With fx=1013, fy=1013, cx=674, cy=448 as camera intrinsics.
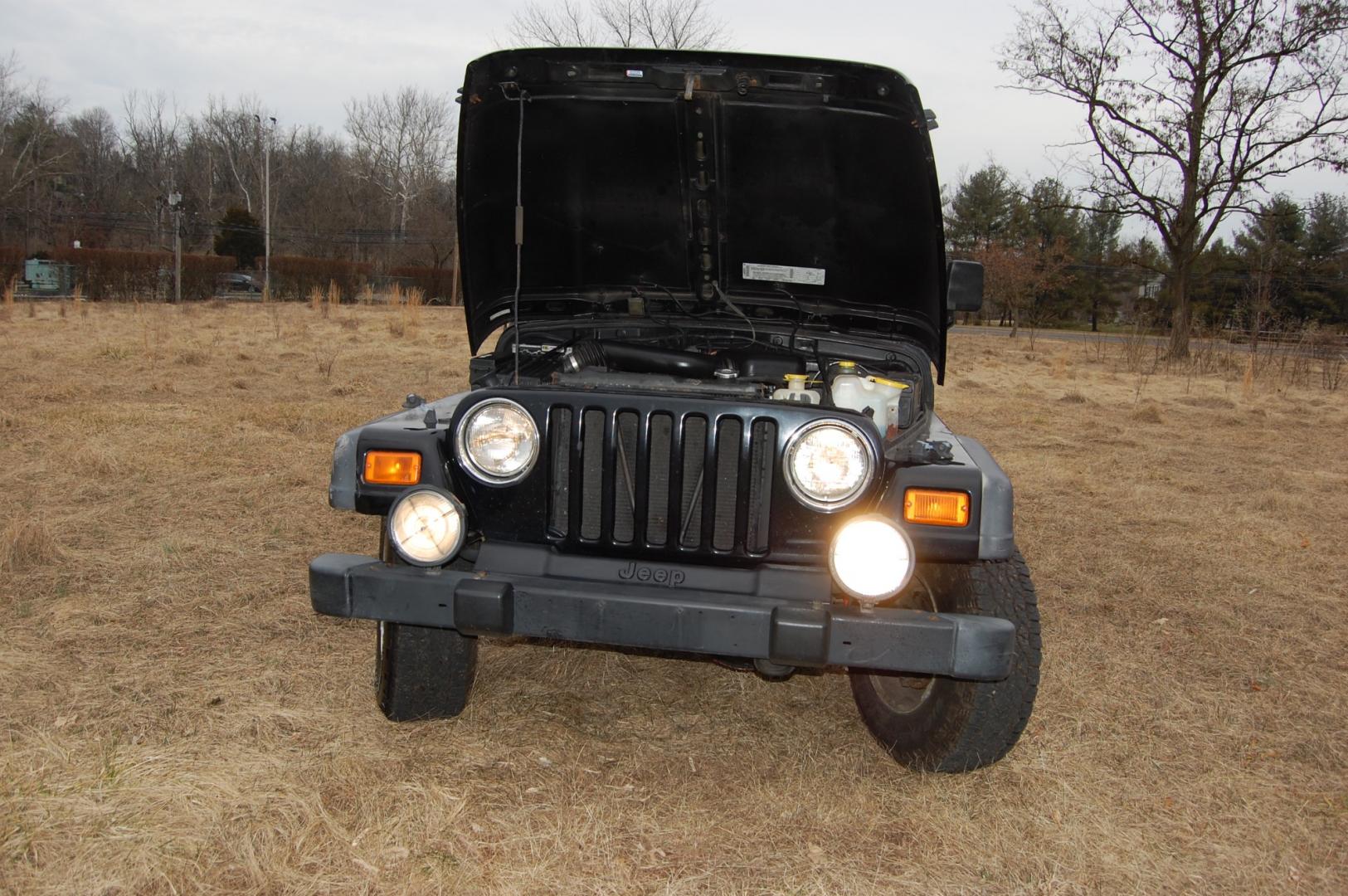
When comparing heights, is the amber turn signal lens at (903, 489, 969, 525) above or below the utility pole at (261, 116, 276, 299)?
below

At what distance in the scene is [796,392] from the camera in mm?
3197

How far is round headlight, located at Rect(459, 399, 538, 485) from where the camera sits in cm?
267

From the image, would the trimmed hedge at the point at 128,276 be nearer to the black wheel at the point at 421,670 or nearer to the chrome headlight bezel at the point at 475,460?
the black wheel at the point at 421,670

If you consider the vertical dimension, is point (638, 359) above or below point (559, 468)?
above

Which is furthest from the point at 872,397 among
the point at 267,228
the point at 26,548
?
the point at 267,228

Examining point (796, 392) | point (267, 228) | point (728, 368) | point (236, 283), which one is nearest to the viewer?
point (796, 392)

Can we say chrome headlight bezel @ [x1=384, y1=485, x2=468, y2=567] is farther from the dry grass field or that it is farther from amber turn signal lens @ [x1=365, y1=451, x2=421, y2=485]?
the dry grass field

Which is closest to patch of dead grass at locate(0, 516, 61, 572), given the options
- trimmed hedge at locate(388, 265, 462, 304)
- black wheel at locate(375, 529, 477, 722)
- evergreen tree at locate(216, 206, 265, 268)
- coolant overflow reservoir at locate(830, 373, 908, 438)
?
black wheel at locate(375, 529, 477, 722)

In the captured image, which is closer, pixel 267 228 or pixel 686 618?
pixel 686 618

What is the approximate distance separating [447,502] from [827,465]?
983 millimetres

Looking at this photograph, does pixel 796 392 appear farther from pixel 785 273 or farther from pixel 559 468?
pixel 559 468

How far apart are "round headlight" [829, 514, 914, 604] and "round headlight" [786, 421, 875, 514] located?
127mm

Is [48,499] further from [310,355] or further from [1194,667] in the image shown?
[310,355]

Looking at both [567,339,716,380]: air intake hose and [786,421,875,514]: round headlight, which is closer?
[786,421,875,514]: round headlight
